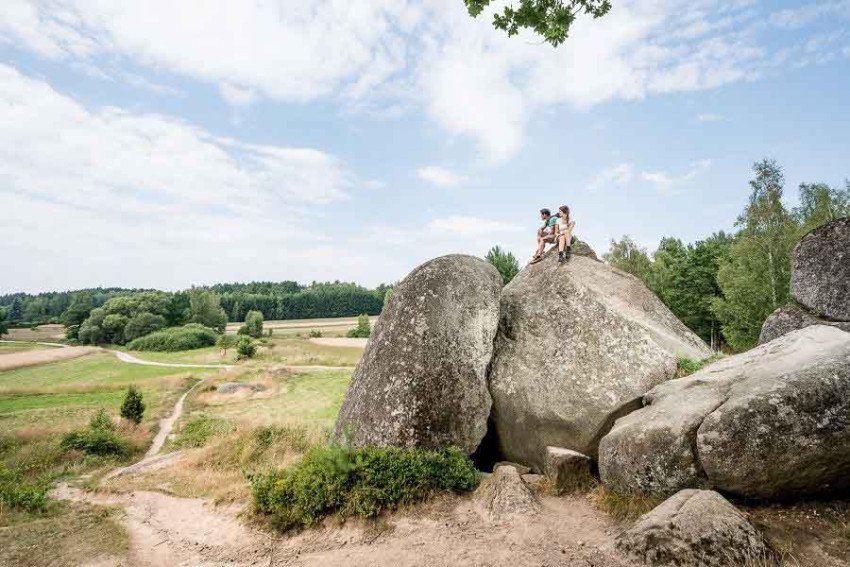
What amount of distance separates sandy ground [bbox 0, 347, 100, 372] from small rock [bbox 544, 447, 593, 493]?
251ft

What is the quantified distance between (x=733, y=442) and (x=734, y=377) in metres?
1.79

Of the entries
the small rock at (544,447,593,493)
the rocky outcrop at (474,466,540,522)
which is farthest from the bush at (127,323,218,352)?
the small rock at (544,447,593,493)

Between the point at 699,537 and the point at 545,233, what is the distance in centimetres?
1155

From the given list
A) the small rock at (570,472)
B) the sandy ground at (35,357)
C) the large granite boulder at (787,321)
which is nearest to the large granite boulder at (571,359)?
the small rock at (570,472)

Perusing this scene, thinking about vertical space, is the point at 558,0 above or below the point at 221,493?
above

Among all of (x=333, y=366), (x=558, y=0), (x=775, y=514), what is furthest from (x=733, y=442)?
(x=333, y=366)

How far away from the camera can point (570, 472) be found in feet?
34.4

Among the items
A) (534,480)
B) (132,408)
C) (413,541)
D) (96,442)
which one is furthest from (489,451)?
(132,408)

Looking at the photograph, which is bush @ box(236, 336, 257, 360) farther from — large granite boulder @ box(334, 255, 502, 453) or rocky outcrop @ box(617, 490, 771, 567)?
rocky outcrop @ box(617, 490, 771, 567)

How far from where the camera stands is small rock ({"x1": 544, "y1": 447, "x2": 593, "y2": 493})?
1039 centimetres

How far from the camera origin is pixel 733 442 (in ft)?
25.0

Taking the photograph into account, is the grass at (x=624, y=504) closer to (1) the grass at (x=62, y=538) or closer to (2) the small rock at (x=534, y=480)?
(2) the small rock at (x=534, y=480)

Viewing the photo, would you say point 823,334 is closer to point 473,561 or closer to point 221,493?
point 473,561

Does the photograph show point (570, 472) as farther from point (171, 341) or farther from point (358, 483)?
point (171, 341)
